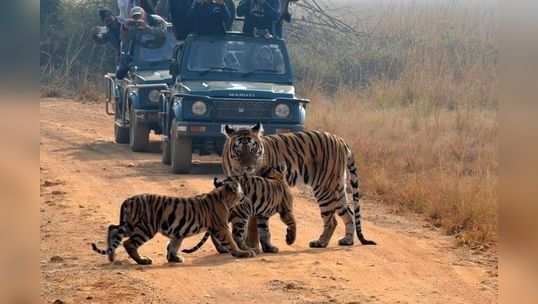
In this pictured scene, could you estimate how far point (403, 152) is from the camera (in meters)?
15.6

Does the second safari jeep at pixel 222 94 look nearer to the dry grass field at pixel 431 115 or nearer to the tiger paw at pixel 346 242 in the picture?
the dry grass field at pixel 431 115

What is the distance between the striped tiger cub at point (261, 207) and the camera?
28.0 feet

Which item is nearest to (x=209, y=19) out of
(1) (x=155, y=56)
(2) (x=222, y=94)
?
(2) (x=222, y=94)

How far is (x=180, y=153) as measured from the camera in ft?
45.8

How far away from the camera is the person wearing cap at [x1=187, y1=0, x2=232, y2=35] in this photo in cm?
1448

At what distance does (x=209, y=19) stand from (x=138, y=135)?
9.88ft

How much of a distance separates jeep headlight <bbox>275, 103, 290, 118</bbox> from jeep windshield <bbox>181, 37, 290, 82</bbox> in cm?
78

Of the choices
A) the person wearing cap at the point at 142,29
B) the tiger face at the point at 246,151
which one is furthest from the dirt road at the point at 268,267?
the person wearing cap at the point at 142,29

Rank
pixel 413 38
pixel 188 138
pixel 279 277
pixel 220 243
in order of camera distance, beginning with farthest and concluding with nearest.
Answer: pixel 413 38, pixel 188 138, pixel 220 243, pixel 279 277

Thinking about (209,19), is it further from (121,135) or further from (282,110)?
(121,135)

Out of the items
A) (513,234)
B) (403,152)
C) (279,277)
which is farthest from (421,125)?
(513,234)

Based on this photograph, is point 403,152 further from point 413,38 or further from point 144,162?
point 413,38

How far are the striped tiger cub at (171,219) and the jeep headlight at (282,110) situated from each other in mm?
5644

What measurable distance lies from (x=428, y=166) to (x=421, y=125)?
3.82 meters
